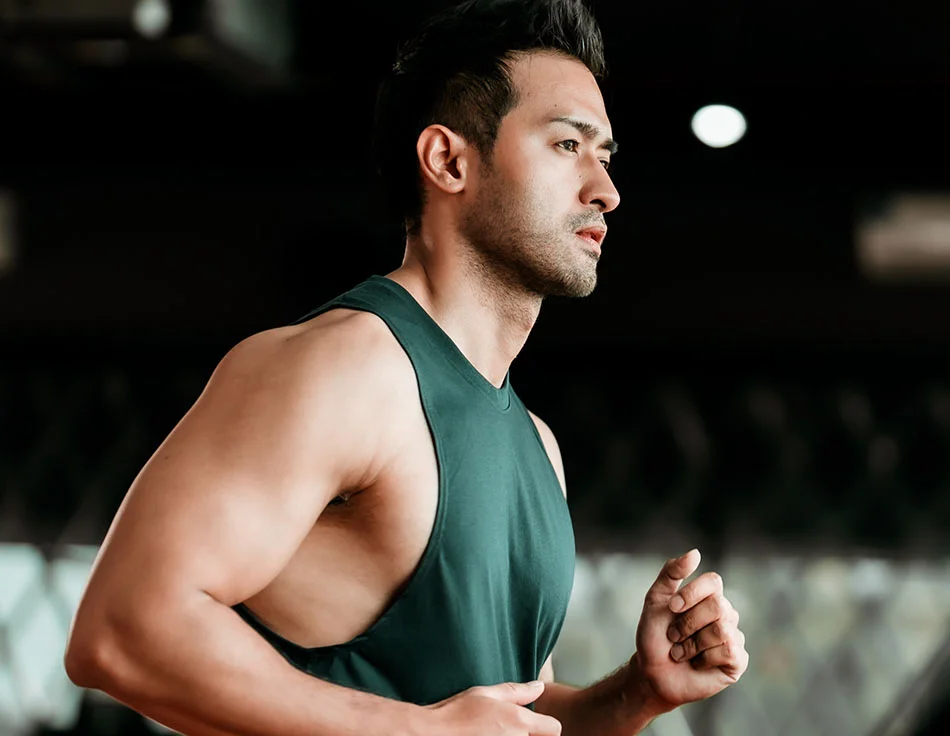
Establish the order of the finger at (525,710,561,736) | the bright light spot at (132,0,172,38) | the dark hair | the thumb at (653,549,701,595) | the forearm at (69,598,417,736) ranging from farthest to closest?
the bright light spot at (132,0,172,38) → the dark hair → the thumb at (653,549,701,595) → the finger at (525,710,561,736) → the forearm at (69,598,417,736)

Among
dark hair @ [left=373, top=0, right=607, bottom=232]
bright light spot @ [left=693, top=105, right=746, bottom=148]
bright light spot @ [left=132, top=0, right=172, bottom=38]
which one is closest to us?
dark hair @ [left=373, top=0, right=607, bottom=232]

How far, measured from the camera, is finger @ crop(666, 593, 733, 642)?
1.15m

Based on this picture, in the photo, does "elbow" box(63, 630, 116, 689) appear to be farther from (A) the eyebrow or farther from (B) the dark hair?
(A) the eyebrow

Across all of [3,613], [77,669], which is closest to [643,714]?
[77,669]

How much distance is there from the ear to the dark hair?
0.01m

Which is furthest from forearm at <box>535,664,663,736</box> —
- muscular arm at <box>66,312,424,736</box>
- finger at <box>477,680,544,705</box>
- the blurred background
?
the blurred background

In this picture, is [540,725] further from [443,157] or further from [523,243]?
[443,157]

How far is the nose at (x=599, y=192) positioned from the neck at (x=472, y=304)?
11cm

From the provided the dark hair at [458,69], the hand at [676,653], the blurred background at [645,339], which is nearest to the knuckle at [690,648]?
the hand at [676,653]

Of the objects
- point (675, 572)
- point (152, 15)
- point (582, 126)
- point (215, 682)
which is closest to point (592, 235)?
point (582, 126)

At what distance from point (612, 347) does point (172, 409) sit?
0.89 metres

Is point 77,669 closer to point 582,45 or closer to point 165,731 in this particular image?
point 582,45

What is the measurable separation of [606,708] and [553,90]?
66 cm

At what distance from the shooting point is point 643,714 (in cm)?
124
